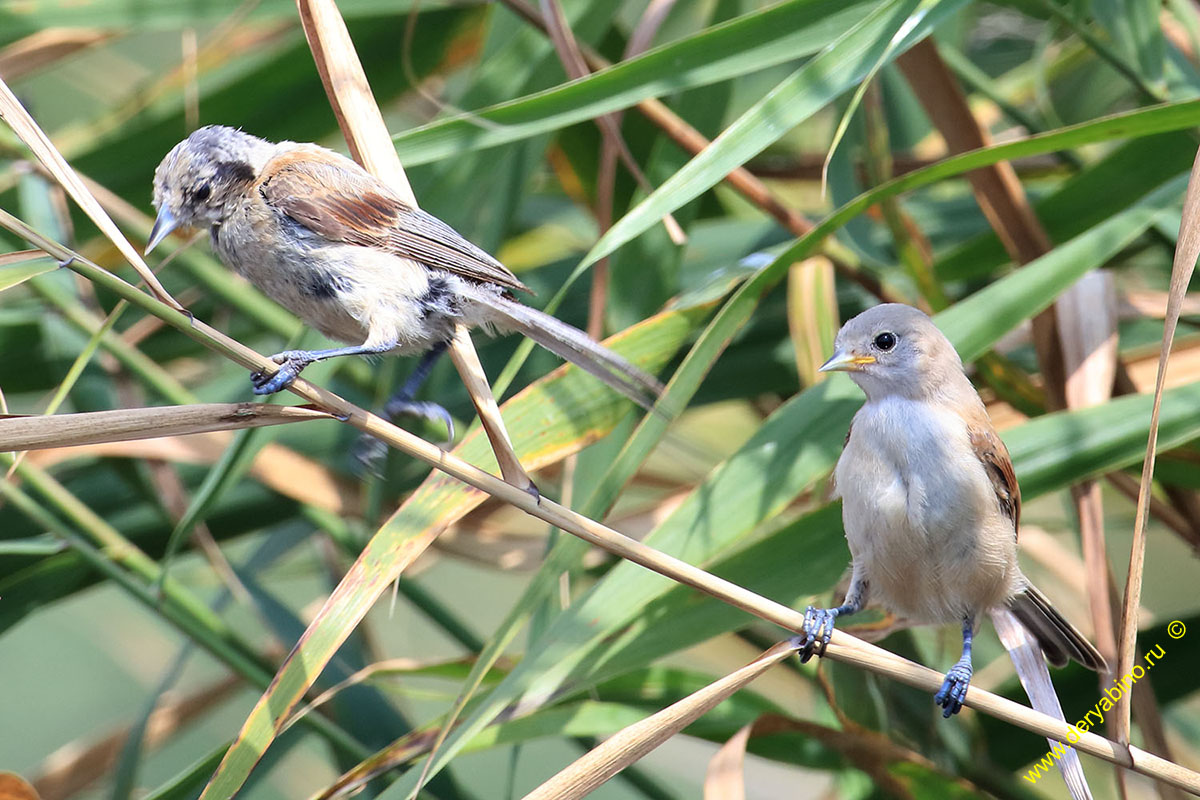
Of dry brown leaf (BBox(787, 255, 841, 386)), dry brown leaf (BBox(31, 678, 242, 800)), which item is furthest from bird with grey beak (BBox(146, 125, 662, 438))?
dry brown leaf (BBox(31, 678, 242, 800))

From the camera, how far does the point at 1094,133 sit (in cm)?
167

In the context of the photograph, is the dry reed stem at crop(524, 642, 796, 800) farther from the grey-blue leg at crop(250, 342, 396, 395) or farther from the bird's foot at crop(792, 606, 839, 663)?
the grey-blue leg at crop(250, 342, 396, 395)

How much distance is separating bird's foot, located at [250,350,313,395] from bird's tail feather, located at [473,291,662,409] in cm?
29

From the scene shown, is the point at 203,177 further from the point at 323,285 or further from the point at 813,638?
the point at 813,638

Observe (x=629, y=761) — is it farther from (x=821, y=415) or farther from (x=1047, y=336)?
(x=1047, y=336)

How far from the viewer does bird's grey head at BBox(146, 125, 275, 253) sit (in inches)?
65.2

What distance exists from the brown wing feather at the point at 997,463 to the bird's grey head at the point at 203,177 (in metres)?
1.25

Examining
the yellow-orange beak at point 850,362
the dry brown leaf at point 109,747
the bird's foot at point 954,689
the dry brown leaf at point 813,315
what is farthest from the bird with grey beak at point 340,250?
the dry brown leaf at point 109,747

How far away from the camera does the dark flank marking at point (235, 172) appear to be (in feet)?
5.62

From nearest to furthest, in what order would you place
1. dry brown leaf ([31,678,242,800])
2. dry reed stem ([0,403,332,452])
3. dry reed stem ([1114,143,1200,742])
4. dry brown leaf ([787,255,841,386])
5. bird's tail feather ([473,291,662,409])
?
dry reed stem ([0,403,332,452]), dry reed stem ([1114,143,1200,742]), bird's tail feather ([473,291,662,409]), dry brown leaf ([787,255,841,386]), dry brown leaf ([31,678,242,800])

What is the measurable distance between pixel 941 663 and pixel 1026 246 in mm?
924

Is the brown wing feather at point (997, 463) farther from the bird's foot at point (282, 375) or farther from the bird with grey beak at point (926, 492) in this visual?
the bird's foot at point (282, 375)

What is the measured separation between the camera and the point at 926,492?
66.4 inches

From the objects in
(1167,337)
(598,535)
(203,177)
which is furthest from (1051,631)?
(203,177)
